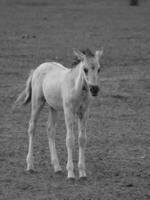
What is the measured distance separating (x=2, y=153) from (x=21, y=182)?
166cm

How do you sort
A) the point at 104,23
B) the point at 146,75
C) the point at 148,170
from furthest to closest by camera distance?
the point at 104,23 < the point at 146,75 < the point at 148,170

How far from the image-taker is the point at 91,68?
8.73 m

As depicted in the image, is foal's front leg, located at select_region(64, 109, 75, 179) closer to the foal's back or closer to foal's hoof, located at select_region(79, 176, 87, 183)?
foal's hoof, located at select_region(79, 176, 87, 183)

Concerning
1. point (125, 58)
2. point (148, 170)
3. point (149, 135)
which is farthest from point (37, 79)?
point (125, 58)

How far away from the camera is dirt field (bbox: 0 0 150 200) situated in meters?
8.78

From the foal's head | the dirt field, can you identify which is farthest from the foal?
the dirt field

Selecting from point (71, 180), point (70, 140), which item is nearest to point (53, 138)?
point (70, 140)

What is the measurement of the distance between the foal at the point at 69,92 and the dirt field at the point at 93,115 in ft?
1.32

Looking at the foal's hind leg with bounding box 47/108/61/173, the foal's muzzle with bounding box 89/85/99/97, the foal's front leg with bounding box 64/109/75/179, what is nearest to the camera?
the foal's muzzle with bounding box 89/85/99/97

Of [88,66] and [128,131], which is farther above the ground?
[88,66]

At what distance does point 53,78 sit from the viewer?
973 centimetres

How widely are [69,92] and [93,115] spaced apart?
15.6 feet

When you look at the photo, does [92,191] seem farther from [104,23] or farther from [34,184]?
[104,23]

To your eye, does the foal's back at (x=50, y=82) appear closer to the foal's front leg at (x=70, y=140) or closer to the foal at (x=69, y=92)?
the foal at (x=69, y=92)
